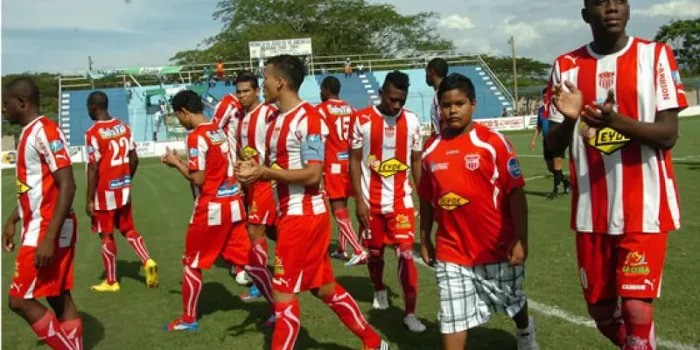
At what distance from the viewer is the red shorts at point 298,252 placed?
4773 mm

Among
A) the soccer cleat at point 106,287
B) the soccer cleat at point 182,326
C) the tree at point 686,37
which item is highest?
the tree at point 686,37

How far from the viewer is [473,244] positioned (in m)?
4.43

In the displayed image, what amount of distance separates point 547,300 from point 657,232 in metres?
3.05

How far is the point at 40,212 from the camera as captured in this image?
16.2 feet

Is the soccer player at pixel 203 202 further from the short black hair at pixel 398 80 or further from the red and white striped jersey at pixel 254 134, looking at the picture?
the short black hair at pixel 398 80

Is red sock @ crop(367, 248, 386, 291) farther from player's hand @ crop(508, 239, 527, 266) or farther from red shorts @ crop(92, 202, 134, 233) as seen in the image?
red shorts @ crop(92, 202, 134, 233)

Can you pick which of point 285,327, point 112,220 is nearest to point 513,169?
point 285,327

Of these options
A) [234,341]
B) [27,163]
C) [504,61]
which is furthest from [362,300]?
[504,61]

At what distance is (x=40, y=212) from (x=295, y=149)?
6.07 feet

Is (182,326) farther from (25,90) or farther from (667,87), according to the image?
(667,87)

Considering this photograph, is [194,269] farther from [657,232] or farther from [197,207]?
[657,232]

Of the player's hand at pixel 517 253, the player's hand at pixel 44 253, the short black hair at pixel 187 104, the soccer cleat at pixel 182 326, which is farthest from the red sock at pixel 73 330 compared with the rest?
the player's hand at pixel 517 253

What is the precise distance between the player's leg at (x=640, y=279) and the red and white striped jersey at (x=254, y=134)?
10.2 ft

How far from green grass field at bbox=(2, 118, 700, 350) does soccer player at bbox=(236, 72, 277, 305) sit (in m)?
0.52
